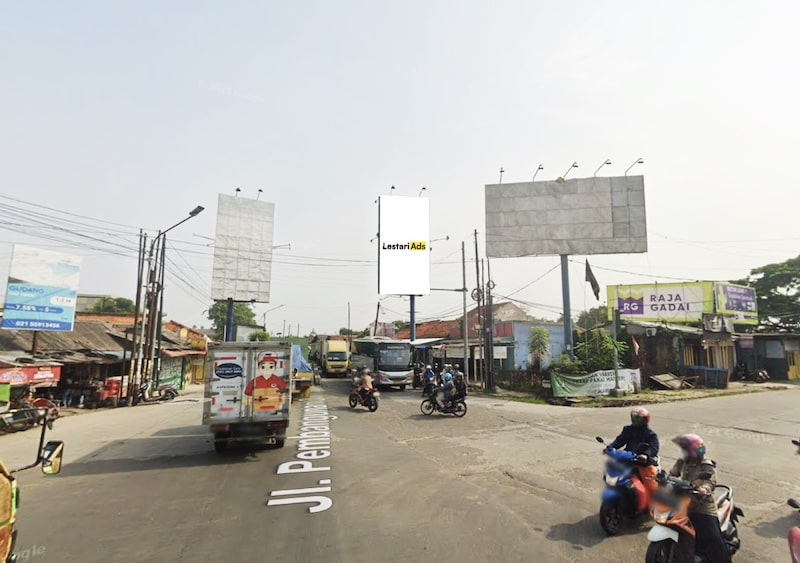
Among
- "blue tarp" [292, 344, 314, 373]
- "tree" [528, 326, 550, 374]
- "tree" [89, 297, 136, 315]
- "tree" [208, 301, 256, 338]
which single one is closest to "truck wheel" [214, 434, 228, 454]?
"blue tarp" [292, 344, 314, 373]

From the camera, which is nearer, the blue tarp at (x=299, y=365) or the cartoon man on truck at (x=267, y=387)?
the cartoon man on truck at (x=267, y=387)

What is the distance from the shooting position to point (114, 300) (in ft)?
214

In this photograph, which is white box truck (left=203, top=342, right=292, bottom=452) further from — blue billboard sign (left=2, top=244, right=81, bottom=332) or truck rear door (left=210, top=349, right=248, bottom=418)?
blue billboard sign (left=2, top=244, right=81, bottom=332)

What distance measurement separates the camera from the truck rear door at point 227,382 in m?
9.34

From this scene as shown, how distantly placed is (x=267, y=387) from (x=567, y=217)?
22.8 meters

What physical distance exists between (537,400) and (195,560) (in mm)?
17650

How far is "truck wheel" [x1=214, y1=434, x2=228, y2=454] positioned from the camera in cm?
940

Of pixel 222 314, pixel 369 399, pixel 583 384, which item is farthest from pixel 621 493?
pixel 222 314

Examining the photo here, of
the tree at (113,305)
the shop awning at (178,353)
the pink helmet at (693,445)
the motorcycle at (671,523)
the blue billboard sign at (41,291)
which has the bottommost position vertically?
the motorcycle at (671,523)

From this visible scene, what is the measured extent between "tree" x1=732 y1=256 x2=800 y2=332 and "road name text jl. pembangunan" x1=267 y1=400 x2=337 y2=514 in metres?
43.3

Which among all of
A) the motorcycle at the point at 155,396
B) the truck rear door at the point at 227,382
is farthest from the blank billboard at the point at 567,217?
the truck rear door at the point at 227,382

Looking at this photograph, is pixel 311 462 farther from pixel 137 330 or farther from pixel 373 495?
pixel 137 330

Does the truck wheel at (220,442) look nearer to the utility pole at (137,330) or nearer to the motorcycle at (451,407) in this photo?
the motorcycle at (451,407)

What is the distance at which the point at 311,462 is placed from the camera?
28.2 ft
